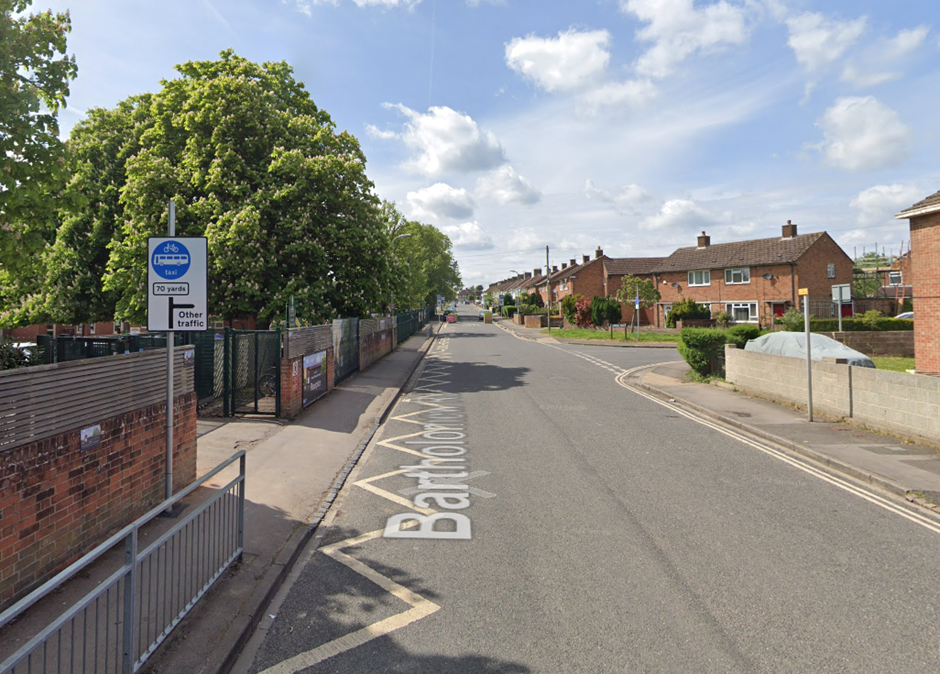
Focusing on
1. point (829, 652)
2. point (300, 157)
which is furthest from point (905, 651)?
point (300, 157)

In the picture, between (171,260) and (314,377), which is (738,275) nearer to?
(314,377)

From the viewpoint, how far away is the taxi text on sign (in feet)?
18.6

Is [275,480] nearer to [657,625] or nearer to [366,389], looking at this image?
[657,625]

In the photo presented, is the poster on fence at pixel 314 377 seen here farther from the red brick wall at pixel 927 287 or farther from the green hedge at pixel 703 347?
the red brick wall at pixel 927 287

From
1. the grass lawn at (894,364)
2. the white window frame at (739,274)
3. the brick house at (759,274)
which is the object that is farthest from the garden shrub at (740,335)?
the white window frame at (739,274)

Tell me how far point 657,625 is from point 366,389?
1269 cm

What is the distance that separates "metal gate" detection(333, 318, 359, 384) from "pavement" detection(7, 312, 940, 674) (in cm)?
117

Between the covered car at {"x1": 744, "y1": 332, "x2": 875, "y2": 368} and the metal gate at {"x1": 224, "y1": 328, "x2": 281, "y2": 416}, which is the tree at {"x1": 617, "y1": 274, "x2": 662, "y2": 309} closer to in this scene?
the covered car at {"x1": 744, "y1": 332, "x2": 875, "y2": 368}

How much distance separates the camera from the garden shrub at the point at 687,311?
4278cm

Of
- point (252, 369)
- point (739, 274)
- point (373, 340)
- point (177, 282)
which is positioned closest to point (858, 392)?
point (177, 282)

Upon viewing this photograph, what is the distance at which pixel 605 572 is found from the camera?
4637 millimetres

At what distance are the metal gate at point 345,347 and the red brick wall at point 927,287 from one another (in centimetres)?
1689

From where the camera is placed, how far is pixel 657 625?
384cm

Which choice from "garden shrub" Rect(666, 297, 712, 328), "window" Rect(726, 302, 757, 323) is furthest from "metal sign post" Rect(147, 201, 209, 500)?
"window" Rect(726, 302, 757, 323)
